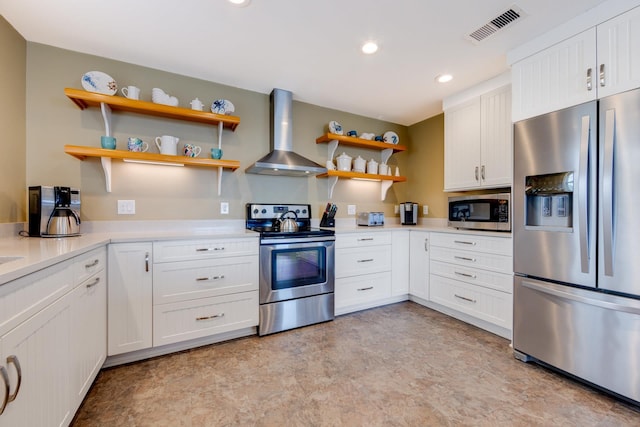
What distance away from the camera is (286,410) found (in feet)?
4.92

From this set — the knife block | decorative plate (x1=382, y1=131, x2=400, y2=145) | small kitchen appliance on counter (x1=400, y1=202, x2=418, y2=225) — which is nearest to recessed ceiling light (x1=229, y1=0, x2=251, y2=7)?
the knife block

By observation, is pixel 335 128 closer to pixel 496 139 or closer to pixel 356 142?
pixel 356 142

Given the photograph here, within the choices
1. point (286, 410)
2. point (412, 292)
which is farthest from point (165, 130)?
point (412, 292)

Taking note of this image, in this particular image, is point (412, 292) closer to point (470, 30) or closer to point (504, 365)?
point (504, 365)

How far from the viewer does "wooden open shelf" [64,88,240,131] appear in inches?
79.0

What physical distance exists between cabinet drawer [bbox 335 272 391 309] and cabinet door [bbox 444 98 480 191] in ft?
4.23

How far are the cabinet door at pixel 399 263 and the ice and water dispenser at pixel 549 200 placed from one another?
1.34m

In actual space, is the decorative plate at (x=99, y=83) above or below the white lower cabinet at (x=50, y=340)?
above

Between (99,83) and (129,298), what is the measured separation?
5.45ft

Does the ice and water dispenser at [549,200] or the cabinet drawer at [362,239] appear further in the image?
the cabinet drawer at [362,239]

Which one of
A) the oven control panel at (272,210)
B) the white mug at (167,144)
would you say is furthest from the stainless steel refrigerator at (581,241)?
the white mug at (167,144)

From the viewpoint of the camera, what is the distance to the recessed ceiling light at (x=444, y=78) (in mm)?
2555

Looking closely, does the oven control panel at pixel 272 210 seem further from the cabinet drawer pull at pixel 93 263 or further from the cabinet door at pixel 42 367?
the cabinet door at pixel 42 367

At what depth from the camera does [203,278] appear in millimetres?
2109
